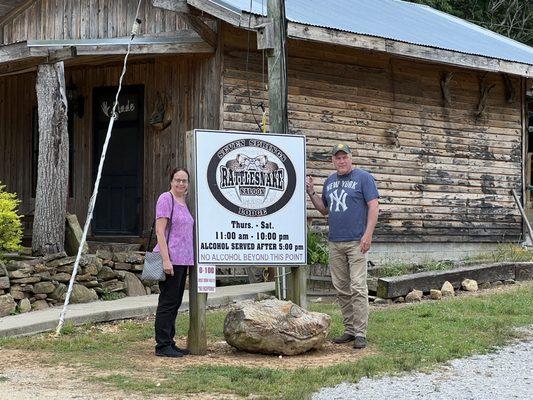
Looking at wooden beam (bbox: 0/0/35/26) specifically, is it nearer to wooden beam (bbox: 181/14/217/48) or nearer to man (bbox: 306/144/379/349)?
wooden beam (bbox: 181/14/217/48)

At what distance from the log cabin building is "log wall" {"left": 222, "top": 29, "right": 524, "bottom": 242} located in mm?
23

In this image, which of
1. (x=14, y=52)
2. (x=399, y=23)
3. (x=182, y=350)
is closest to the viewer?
(x=182, y=350)

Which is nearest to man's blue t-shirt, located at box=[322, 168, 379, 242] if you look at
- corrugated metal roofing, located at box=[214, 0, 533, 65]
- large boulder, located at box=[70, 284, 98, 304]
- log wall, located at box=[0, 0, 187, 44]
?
corrugated metal roofing, located at box=[214, 0, 533, 65]

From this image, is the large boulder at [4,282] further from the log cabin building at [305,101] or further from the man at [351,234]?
the man at [351,234]

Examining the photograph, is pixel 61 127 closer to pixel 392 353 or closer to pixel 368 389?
pixel 392 353

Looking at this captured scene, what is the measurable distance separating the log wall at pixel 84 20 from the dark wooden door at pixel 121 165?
1004 mm

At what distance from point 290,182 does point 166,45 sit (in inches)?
174

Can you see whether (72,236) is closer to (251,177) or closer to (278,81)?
(278,81)

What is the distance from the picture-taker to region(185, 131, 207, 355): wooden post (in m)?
7.91

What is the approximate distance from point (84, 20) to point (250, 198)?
694cm

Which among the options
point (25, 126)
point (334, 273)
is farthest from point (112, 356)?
point (25, 126)

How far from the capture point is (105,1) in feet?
45.3

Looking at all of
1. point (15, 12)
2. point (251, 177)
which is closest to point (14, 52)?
point (15, 12)

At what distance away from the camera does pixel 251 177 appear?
8.25 m
